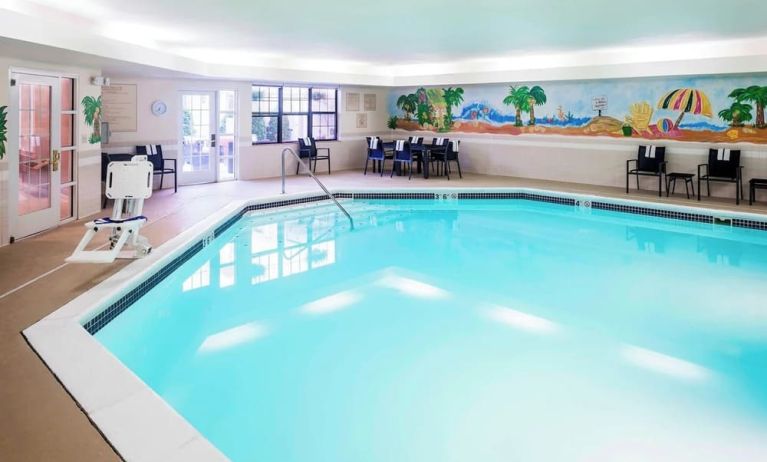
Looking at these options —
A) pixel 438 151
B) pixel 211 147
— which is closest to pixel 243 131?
pixel 211 147

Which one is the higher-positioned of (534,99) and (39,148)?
(534,99)

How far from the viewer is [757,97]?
9.10 meters

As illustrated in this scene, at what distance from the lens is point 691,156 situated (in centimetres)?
998

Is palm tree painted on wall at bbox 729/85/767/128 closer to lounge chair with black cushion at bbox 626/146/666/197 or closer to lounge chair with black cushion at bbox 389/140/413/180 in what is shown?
lounge chair with black cushion at bbox 626/146/666/197

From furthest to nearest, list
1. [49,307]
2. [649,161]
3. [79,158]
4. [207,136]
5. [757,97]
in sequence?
1. [207,136]
2. [649,161]
3. [757,97]
4. [79,158]
5. [49,307]

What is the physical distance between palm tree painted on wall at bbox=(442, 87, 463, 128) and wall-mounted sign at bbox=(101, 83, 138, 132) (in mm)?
6476

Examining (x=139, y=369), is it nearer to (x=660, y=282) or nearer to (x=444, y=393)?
(x=444, y=393)

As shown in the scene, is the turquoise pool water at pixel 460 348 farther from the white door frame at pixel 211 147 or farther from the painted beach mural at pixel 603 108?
the white door frame at pixel 211 147

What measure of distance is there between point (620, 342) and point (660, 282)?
1926 millimetres

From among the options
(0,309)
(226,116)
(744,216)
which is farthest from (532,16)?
(226,116)

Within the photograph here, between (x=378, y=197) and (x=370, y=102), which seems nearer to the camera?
(x=378, y=197)

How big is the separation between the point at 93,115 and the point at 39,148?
1224 millimetres

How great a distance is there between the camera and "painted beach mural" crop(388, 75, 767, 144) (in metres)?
9.36

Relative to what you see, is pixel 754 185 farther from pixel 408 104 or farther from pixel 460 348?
pixel 408 104
